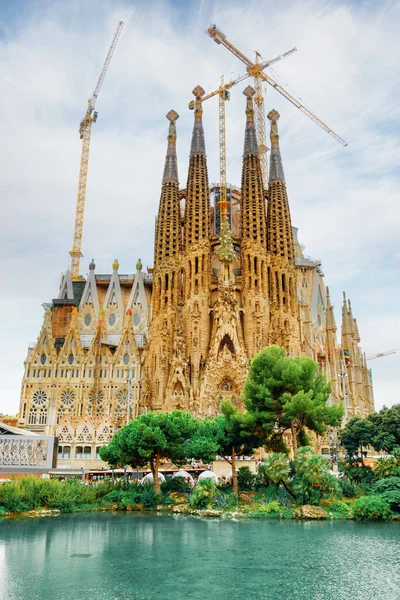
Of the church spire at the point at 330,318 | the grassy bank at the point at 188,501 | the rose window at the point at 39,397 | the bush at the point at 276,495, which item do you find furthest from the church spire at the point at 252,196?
the bush at the point at 276,495

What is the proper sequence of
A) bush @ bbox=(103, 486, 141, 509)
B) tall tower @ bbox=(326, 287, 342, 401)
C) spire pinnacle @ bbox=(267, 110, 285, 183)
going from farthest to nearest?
tall tower @ bbox=(326, 287, 342, 401) < spire pinnacle @ bbox=(267, 110, 285, 183) < bush @ bbox=(103, 486, 141, 509)

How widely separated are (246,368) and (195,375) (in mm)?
5248

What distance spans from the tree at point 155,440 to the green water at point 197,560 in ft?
17.4

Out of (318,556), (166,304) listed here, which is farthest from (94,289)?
(318,556)

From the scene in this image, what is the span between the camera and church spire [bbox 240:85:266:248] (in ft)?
197

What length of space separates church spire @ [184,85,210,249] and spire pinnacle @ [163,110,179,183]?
7.19 ft

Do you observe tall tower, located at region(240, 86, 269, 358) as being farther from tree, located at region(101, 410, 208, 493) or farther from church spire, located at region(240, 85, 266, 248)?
tree, located at region(101, 410, 208, 493)

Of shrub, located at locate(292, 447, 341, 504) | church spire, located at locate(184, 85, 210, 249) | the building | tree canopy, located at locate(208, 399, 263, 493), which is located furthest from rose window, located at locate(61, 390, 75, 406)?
shrub, located at locate(292, 447, 341, 504)

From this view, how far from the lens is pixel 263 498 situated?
1130 inches

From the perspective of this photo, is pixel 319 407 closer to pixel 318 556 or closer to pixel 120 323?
pixel 318 556

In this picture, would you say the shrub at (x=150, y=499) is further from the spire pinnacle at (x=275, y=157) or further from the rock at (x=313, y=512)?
the spire pinnacle at (x=275, y=157)

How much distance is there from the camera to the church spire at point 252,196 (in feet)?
197

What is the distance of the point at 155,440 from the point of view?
29203 millimetres

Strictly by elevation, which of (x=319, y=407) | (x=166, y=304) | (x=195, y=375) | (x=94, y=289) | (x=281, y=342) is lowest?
(x=319, y=407)
